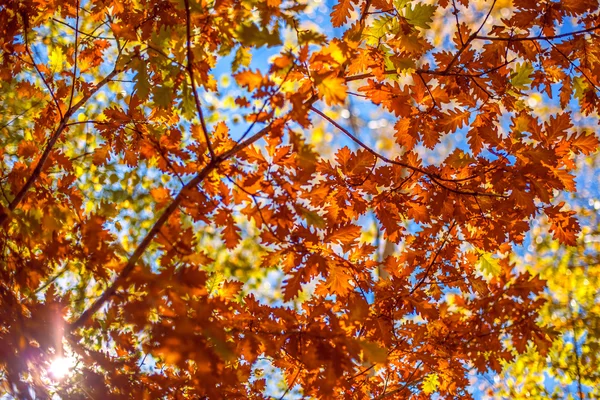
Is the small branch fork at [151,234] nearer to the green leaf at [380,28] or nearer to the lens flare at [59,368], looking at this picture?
the lens flare at [59,368]

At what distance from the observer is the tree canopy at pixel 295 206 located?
57.3 inches

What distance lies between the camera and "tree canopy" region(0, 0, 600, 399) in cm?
146

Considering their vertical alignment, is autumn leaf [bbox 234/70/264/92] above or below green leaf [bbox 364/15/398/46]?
below

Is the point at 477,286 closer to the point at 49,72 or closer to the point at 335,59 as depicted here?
the point at 335,59

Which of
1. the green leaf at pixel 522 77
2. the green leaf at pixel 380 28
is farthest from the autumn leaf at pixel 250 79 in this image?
the green leaf at pixel 522 77

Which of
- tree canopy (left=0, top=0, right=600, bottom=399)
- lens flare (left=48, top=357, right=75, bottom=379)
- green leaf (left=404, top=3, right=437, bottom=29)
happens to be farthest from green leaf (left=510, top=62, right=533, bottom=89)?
lens flare (left=48, top=357, right=75, bottom=379)

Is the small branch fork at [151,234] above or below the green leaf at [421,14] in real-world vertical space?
below

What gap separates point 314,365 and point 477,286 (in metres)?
1.38

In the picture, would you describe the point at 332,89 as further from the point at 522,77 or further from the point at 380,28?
the point at 522,77

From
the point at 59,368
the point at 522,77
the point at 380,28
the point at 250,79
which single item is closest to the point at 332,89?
the point at 250,79

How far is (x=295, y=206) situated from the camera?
1598 millimetres

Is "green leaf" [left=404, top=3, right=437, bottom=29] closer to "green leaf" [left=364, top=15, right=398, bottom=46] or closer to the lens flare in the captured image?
"green leaf" [left=364, top=15, right=398, bottom=46]

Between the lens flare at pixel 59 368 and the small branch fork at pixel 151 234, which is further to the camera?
the lens flare at pixel 59 368

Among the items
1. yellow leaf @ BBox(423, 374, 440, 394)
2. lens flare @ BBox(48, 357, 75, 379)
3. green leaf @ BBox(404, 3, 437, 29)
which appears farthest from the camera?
yellow leaf @ BBox(423, 374, 440, 394)
